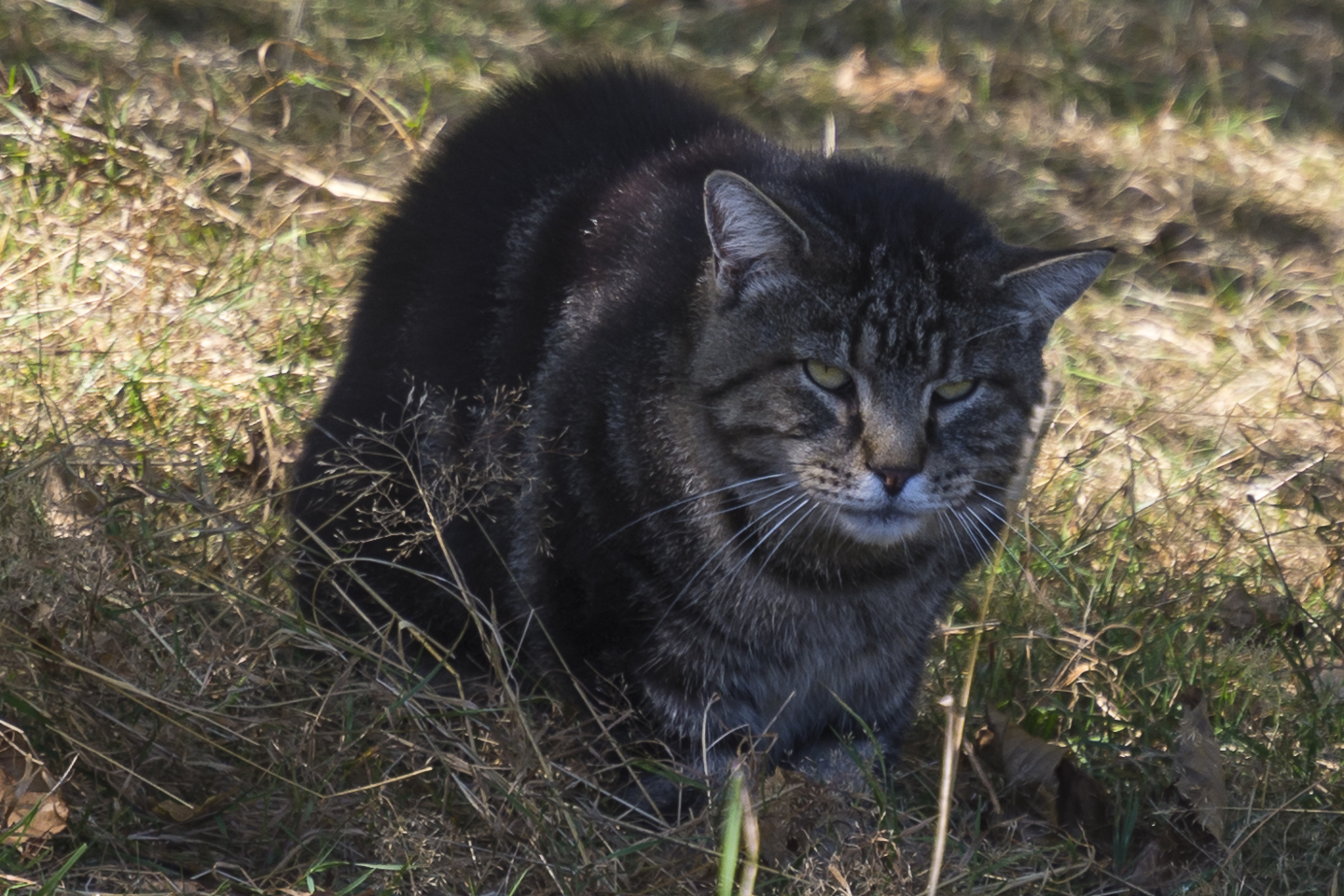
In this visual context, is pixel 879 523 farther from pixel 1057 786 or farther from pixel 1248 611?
pixel 1248 611

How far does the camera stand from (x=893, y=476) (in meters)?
2.09

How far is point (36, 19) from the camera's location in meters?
4.19

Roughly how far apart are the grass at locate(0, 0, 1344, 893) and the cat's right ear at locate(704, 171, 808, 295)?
624 mm

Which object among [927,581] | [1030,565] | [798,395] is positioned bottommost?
[1030,565]

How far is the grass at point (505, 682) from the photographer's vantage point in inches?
75.9

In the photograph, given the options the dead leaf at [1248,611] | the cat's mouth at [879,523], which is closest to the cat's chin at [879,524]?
the cat's mouth at [879,523]

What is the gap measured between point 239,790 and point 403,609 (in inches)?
25.0

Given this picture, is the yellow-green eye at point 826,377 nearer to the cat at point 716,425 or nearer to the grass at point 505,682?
the cat at point 716,425

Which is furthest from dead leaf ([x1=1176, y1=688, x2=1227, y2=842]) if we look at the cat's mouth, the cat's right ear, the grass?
the cat's right ear

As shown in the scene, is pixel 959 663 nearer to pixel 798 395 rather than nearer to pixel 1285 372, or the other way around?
pixel 798 395

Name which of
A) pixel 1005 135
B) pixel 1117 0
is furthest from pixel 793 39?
pixel 1117 0

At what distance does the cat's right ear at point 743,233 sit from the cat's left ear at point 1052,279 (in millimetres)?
336

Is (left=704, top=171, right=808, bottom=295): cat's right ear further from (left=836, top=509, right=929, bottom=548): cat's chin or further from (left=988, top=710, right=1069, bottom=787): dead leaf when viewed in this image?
(left=988, top=710, right=1069, bottom=787): dead leaf

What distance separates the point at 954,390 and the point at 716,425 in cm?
37
